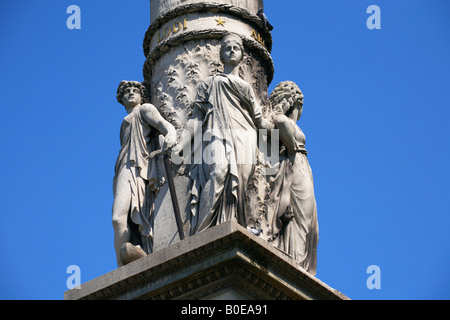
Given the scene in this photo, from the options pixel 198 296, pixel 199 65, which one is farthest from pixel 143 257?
pixel 199 65

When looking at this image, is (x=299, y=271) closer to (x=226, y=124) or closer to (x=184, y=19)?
(x=226, y=124)

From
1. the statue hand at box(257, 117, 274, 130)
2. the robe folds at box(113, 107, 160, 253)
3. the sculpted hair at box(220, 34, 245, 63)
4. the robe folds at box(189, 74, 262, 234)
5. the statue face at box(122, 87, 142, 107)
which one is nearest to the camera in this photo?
the robe folds at box(189, 74, 262, 234)

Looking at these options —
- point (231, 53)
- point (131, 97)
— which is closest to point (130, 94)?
point (131, 97)

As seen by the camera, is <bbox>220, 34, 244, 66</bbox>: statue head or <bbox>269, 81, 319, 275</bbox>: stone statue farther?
<bbox>220, 34, 244, 66</bbox>: statue head

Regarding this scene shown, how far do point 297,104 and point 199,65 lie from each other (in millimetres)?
2234

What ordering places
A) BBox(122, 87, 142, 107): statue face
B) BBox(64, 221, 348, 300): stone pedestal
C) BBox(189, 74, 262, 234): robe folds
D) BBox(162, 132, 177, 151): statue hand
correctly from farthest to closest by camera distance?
BBox(122, 87, 142, 107): statue face → BBox(162, 132, 177, 151): statue hand → BBox(189, 74, 262, 234): robe folds → BBox(64, 221, 348, 300): stone pedestal

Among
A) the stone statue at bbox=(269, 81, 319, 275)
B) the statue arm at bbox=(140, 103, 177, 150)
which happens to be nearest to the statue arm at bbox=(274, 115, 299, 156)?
the stone statue at bbox=(269, 81, 319, 275)

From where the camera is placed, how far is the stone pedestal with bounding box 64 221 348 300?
2227 centimetres

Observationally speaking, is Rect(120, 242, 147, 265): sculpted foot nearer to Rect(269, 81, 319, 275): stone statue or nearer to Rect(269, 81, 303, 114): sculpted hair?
Rect(269, 81, 319, 275): stone statue

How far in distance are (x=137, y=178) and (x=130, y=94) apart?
2.00 metres

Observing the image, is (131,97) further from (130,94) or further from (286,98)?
(286,98)

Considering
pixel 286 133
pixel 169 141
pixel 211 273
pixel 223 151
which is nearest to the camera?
pixel 211 273

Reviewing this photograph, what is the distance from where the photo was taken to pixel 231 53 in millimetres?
25094

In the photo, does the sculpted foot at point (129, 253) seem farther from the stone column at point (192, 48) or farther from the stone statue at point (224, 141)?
the stone column at point (192, 48)
